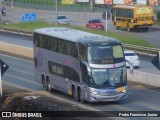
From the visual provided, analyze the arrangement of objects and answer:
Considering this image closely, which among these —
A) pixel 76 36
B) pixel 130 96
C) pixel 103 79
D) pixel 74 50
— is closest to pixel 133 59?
pixel 130 96

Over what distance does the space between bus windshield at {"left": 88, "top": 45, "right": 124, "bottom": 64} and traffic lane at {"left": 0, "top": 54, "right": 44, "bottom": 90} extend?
25.4 feet

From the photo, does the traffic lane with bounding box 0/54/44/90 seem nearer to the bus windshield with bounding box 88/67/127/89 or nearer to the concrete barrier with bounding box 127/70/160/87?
the concrete barrier with bounding box 127/70/160/87

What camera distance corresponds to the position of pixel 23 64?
5119 centimetres

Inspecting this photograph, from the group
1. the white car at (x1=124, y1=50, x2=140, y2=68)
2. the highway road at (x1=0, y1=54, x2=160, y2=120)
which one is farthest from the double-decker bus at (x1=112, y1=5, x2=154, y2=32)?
the white car at (x1=124, y1=50, x2=140, y2=68)

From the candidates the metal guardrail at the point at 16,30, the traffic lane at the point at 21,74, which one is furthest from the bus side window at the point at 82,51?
the metal guardrail at the point at 16,30

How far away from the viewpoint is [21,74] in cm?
4612

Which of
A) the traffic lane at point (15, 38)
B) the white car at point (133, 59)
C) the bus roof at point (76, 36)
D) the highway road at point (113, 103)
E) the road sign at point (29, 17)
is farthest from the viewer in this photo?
the road sign at point (29, 17)

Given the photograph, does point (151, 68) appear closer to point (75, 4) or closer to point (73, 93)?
point (73, 93)

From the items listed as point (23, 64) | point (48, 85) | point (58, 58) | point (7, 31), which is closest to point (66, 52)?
point (58, 58)

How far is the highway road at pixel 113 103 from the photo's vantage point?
32.9 m

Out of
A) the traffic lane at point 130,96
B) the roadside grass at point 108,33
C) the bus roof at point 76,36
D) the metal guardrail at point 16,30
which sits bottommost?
the traffic lane at point 130,96

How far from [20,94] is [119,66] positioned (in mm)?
5808

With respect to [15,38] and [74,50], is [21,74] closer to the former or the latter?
[74,50]

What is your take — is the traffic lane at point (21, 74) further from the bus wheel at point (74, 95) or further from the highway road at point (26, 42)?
the highway road at point (26, 42)
